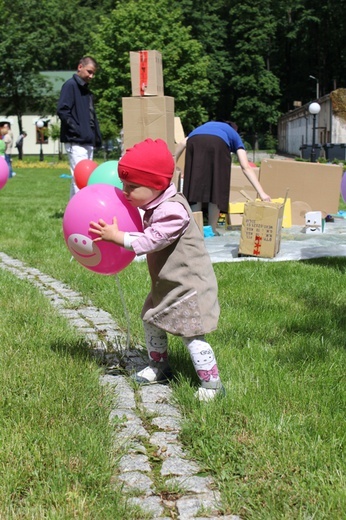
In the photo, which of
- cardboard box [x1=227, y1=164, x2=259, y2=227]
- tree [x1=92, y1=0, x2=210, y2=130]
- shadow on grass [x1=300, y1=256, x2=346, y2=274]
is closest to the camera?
shadow on grass [x1=300, y1=256, x2=346, y2=274]

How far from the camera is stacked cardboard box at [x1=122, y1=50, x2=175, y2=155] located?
332 inches

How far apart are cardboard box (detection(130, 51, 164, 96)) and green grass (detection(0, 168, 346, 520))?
147 inches

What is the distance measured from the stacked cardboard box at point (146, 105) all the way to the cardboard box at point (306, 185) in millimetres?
2947

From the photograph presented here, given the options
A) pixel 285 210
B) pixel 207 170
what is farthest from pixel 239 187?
pixel 207 170

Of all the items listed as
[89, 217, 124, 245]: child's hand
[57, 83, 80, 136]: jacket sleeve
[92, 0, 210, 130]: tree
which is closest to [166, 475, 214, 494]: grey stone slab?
[89, 217, 124, 245]: child's hand

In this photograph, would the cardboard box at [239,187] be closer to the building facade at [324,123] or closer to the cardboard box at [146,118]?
the cardboard box at [146,118]

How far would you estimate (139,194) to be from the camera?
335cm

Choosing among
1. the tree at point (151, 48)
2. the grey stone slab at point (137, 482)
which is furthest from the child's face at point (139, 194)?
the tree at point (151, 48)

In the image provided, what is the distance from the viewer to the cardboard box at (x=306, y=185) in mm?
10805

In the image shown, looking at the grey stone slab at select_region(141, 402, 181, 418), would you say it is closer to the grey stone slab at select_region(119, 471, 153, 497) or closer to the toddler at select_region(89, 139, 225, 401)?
the toddler at select_region(89, 139, 225, 401)

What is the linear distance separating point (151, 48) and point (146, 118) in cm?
4525

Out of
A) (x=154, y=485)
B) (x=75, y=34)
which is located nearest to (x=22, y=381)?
(x=154, y=485)

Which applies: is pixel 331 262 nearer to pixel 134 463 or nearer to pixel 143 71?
pixel 143 71

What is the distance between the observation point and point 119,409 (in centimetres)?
333
